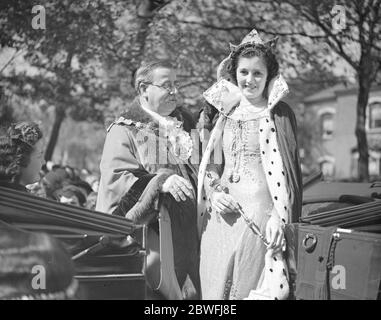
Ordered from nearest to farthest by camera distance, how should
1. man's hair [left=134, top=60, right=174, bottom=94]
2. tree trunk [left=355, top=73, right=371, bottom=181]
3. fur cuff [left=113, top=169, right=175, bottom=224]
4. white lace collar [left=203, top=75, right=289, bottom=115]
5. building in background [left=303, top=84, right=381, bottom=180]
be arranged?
fur cuff [left=113, top=169, right=175, bottom=224] → white lace collar [left=203, top=75, right=289, bottom=115] → man's hair [left=134, top=60, right=174, bottom=94] → tree trunk [left=355, top=73, right=371, bottom=181] → building in background [left=303, top=84, right=381, bottom=180]

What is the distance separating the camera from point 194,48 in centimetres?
581

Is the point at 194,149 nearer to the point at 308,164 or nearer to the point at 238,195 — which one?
the point at 238,195

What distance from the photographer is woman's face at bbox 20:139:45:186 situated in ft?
8.85

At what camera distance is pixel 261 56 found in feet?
9.65

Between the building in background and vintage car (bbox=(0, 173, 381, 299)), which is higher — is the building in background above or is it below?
above

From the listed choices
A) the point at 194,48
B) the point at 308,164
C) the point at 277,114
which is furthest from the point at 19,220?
the point at 308,164

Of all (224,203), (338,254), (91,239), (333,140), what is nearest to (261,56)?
(224,203)

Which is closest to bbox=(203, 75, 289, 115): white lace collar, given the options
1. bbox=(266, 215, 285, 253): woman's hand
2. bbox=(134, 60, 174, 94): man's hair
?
bbox=(134, 60, 174, 94): man's hair

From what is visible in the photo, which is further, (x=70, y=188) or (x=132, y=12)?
(x=132, y=12)

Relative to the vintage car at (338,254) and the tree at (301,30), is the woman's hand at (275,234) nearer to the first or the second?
the vintage car at (338,254)

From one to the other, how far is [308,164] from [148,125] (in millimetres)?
27091

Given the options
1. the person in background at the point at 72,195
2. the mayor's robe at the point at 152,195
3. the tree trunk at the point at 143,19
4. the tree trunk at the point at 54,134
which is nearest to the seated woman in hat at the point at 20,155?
the mayor's robe at the point at 152,195

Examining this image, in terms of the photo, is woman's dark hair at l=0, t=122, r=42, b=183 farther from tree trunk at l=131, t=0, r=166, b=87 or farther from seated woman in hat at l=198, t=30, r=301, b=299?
tree trunk at l=131, t=0, r=166, b=87

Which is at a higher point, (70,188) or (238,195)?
(70,188)
